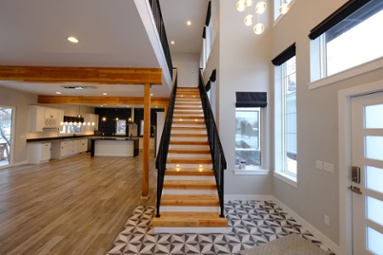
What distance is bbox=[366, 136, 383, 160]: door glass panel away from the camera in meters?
2.15

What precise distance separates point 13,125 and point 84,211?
6.48 m

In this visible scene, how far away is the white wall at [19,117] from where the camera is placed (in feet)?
24.3

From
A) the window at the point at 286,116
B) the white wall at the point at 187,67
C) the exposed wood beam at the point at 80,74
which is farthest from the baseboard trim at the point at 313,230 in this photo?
the white wall at the point at 187,67

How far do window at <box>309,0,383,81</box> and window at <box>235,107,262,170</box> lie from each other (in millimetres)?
1817

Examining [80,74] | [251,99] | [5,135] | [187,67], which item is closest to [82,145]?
[5,135]

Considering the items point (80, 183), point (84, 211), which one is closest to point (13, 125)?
point (80, 183)

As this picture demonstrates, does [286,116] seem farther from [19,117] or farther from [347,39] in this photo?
[19,117]

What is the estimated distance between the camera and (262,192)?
180 inches

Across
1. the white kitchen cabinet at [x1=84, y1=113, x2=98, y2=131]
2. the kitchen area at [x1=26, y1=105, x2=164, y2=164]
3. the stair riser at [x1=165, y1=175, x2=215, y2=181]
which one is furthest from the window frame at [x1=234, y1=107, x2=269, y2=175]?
the white kitchen cabinet at [x1=84, y1=113, x2=98, y2=131]

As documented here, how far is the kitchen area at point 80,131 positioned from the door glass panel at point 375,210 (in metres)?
8.84

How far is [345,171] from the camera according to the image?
2.50 metres

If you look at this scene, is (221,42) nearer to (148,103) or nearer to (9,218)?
(148,103)

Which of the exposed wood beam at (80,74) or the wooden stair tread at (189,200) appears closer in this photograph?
the wooden stair tread at (189,200)

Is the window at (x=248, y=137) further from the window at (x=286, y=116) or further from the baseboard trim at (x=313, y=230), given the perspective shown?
the baseboard trim at (x=313, y=230)
